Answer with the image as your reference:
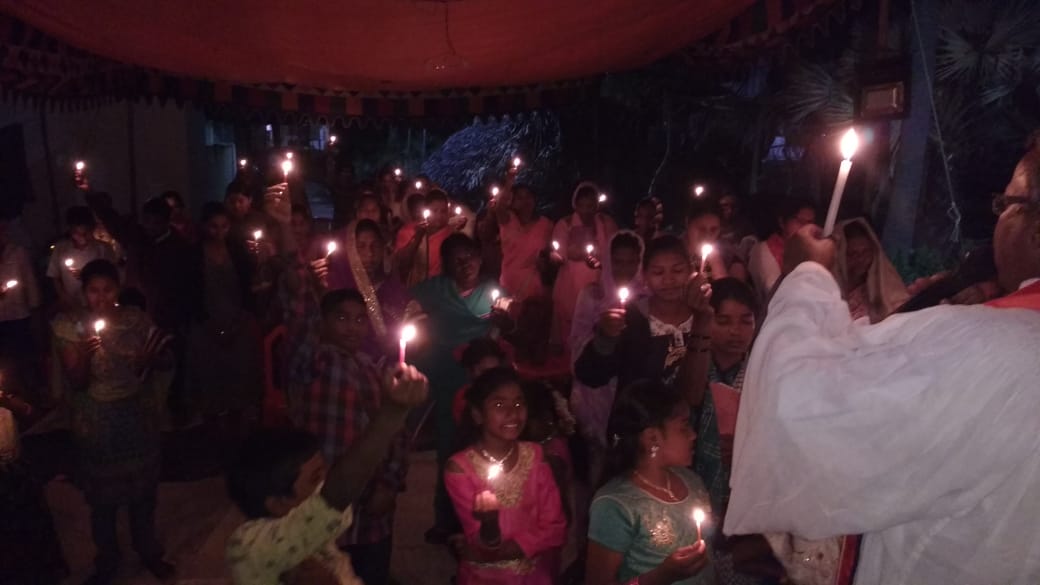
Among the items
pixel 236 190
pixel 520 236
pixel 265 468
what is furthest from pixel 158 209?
pixel 265 468

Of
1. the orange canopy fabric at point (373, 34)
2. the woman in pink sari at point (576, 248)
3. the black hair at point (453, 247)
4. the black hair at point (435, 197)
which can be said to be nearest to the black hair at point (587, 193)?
the woman in pink sari at point (576, 248)

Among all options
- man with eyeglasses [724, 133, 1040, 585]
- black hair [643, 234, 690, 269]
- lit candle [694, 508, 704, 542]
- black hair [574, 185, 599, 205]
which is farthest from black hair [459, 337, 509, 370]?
black hair [574, 185, 599, 205]

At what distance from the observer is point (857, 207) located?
9945 mm

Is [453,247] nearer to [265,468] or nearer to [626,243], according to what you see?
[626,243]

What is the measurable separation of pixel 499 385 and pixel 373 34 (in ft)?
8.11

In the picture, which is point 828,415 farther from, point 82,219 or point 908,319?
point 82,219

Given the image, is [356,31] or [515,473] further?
[356,31]

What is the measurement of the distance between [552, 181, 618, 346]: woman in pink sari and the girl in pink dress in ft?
9.10

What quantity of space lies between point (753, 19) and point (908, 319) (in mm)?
2464

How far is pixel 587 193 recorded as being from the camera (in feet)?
24.0

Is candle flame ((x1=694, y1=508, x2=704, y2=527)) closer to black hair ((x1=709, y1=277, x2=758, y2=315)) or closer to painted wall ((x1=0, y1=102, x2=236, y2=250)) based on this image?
black hair ((x1=709, y1=277, x2=758, y2=315))

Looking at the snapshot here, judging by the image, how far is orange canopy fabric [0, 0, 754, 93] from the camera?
4.07 m

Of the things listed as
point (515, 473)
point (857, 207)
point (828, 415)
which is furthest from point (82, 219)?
point (857, 207)

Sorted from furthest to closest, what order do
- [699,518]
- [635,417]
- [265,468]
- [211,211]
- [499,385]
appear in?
1. [211,211]
2. [499,385]
3. [635,417]
4. [699,518]
5. [265,468]
